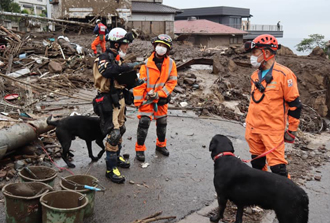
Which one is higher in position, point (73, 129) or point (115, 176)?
point (73, 129)

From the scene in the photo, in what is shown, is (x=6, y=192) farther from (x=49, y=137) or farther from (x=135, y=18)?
(x=135, y=18)

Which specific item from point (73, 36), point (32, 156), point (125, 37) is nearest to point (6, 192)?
point (32, 156)

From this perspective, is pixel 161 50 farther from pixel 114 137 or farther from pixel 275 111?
pixel 275 111

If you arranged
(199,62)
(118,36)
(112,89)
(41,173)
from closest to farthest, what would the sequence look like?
(41,173)
(118,36)
(112,89)
(199,62)

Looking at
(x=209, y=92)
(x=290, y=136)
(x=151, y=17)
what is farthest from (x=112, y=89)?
(x=151, y=17)

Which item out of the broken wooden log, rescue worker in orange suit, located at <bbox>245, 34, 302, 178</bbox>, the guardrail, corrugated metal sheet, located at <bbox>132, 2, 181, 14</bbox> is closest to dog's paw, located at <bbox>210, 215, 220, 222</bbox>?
rescue worker in orange suit, located at <bbox>245, 34, 302, 178</bbox>

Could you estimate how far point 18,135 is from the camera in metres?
5.11

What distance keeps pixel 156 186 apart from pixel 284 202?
2.14 m

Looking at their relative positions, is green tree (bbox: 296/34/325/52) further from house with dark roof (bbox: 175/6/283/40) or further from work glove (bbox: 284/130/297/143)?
work glove (bbox: 284/130/297/143)

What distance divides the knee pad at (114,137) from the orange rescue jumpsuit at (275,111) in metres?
2.03

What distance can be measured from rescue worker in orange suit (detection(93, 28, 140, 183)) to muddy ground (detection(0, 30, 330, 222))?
1369mm

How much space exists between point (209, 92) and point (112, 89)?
6879mm

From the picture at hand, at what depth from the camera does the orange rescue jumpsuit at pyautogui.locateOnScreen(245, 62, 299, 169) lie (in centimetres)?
406

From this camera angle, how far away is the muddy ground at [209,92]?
7168 millimetres
